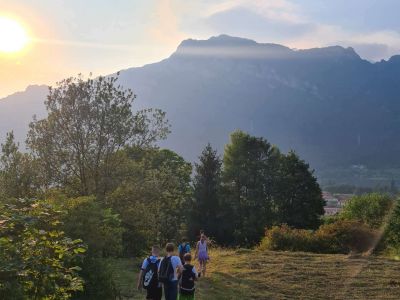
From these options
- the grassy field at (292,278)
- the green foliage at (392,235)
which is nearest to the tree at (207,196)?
the green foliage at (392,235)

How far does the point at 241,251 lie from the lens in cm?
2705

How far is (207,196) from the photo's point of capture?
150 feet

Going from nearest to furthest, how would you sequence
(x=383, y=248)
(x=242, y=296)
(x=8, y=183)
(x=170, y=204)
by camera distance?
1. (x=242, y=296)
2. (x=8, y=183)
3. (x=170, y=204)
4. (x=383, y=248)

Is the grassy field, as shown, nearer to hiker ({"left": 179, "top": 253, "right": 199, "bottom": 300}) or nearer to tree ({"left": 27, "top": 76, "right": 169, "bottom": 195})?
hiker ({"left": 179, "top": 253, "right": 199, "bottom": 300})

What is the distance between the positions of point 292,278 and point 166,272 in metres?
10.3

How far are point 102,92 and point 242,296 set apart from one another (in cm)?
1219

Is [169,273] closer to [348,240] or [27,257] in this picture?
[27,257]

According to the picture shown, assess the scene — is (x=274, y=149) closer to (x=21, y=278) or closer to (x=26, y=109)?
(x=21, y=278)

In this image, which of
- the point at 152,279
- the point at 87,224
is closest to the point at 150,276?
the point at 152,279

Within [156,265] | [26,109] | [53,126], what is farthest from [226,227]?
[26,109]

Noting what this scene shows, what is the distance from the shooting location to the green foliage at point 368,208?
45.5 metres

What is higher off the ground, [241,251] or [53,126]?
[53,126]

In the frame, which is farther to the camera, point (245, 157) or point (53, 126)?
point (245, 157)

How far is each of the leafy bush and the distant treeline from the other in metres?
7.58
